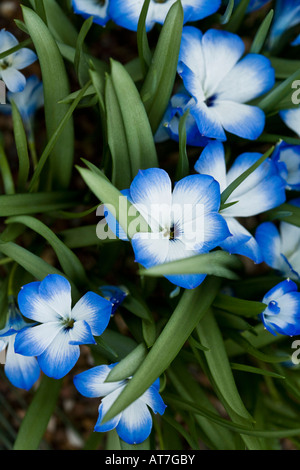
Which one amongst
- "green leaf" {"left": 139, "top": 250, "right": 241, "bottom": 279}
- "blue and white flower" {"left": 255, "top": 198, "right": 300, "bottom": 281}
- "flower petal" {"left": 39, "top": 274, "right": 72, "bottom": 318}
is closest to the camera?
"green leaf" {"left": 139, "top": 250, "right": 241, "bottom": 279}

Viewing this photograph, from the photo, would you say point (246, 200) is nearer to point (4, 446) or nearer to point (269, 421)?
point (269, 421)

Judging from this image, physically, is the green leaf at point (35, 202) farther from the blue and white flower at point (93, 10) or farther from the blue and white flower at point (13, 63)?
the blue and white flower at point (93, 10)

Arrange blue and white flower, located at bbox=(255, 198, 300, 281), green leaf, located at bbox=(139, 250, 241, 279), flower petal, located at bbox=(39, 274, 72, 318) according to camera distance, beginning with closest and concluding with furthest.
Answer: green leaf, located at bbox=(139, 250, 241, 279)
flower petal, located at bbox=(39, 274, 72, 318)
blue and white flower, located at bbox=(255, 198, 300, 281)

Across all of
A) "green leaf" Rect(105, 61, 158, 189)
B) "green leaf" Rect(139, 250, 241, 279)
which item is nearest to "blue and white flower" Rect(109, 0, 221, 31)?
"green leaf" Rect(105, 61, 158, 189)

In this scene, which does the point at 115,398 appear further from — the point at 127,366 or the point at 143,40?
the point at 143,40

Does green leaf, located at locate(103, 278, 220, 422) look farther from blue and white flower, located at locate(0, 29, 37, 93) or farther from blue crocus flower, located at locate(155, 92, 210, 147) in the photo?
blue and white flower, located at locate(0, 29, 37, 93)
